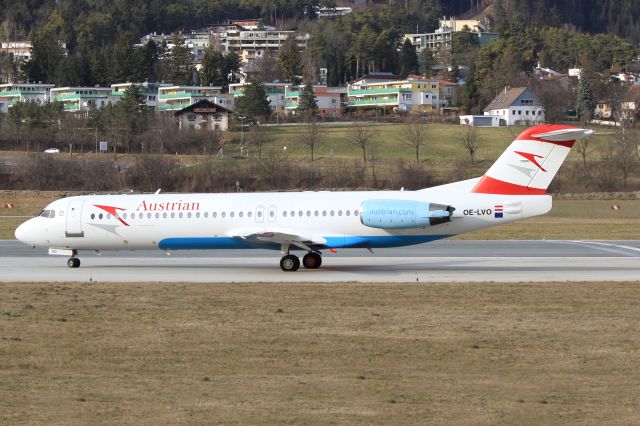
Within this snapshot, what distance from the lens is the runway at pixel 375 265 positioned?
1158 inches

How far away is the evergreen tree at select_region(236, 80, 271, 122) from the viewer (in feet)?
399

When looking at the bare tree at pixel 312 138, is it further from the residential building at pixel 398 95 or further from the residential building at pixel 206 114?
the residential building at pixel 398 95

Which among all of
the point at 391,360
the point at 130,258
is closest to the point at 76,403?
the point at 391,360

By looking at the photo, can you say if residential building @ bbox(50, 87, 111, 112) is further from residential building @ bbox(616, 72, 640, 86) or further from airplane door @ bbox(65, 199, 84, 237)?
airplane door @ bbox(65, 199, 84, 237)

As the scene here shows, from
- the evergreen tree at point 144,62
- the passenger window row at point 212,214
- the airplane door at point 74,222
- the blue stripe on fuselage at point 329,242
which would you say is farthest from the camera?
the evergreen tree at point 144,62

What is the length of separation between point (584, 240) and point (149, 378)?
30.1 m

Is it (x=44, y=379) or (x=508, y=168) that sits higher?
(x=508, y=168)

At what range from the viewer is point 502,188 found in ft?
96.9

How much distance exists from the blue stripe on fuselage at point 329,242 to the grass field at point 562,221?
15.3 m

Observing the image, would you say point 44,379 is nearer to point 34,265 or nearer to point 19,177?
point 34,265

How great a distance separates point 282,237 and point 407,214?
366 centimetres

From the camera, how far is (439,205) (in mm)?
29375

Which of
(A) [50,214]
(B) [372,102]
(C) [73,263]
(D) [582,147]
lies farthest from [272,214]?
(B) [372,102]

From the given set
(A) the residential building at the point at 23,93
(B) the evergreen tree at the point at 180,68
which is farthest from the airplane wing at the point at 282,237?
(B) the evergreen tree at the point at 180,68
